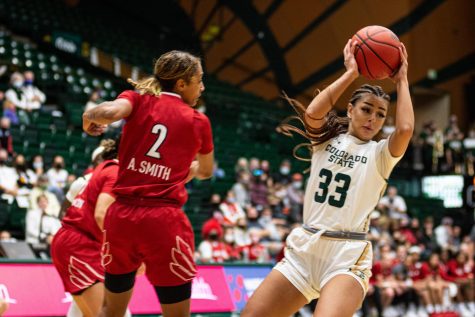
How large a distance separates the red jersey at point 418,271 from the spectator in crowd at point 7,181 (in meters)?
8.68

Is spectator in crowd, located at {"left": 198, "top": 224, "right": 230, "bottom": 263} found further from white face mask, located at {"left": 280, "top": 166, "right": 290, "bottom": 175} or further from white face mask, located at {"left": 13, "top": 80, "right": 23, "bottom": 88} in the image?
white face mask, located at {"left": 280, "top": 166, "right": 290, "bottom": 175}

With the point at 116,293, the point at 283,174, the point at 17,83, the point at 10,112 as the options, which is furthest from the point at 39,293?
the point at 283,174

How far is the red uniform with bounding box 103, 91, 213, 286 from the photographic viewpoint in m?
3.86

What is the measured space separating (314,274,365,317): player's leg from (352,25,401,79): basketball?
1.20 m

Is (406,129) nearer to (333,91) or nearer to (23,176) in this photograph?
(333,91)

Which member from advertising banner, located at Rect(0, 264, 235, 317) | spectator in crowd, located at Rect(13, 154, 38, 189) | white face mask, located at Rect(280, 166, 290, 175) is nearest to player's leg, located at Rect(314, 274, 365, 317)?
advertising banner, located at Rect(0, 264, 235, 317)

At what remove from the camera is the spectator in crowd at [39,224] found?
1040 centimetres

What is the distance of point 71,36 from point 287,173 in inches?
287

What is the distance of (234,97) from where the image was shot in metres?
23.8

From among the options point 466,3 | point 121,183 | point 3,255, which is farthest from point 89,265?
point 466,3

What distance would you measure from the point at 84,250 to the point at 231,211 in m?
8.96

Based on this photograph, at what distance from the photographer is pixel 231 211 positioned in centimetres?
1386

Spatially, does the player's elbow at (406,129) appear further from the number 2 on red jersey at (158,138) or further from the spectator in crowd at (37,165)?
the spectator in crowd at (37,165)

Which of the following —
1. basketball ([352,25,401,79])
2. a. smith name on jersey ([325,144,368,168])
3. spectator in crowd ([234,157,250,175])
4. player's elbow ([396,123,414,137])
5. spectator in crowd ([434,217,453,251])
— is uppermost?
basketball ([352,25,401,79])
